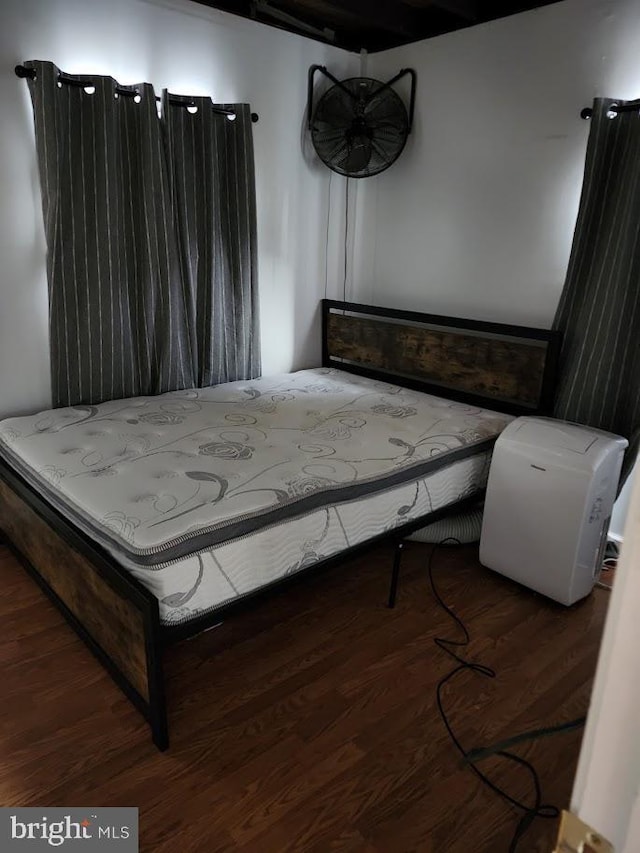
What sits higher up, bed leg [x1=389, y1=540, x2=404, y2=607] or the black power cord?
bed leg [x1=389, y1=540, x2=404, y2=607]

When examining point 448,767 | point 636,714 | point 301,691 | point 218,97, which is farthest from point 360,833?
point 218,97

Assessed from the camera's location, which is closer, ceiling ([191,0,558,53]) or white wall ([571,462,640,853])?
white wall ([571,462,640,853])

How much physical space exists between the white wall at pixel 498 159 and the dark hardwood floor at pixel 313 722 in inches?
63.6

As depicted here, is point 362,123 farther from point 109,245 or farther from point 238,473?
point 238,473

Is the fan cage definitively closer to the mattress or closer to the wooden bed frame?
the wooden bed frame

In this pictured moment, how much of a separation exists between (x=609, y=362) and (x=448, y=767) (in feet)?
5.85

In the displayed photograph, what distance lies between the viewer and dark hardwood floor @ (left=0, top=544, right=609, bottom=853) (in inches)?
55.8

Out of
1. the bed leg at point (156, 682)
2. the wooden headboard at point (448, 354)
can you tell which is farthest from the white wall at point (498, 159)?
the bed leg at point (156, 682)

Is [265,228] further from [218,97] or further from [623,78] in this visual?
[623,78]

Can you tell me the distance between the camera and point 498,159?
2.90 meters

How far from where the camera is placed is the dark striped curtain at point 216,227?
2.76 metres

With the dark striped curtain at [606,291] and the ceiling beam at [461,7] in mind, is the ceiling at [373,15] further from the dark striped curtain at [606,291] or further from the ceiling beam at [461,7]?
the dark striped curtain at [606,291]

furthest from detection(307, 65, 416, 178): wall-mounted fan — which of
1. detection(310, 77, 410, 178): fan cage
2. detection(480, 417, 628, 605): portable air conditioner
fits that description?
detection(480, 417, 628, 605): portable air conditioner

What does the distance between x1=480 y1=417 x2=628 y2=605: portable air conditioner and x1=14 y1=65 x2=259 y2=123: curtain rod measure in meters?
2.07
